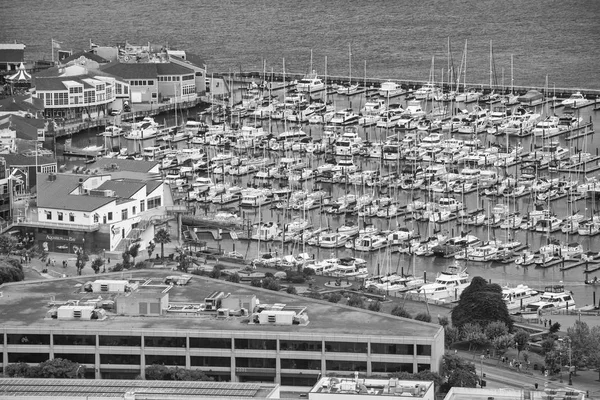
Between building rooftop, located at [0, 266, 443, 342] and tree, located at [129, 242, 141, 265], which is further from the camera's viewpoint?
tree, located at [129, 242, 141, 265]

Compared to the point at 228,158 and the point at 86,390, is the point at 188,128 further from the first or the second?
the point at 86,390

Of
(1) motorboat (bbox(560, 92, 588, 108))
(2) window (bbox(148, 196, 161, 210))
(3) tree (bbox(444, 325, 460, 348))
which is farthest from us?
(1) motorboat (bbox(560, 92, 588, 108))

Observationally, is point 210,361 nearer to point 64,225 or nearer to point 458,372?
point 458,372

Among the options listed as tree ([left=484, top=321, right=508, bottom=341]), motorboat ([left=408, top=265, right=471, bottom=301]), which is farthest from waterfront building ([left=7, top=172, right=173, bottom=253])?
tree ([left=484, top=321, right=508, bottom=341])

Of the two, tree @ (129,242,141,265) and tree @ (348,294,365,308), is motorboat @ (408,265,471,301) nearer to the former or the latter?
tree @ (348,294,365,308)

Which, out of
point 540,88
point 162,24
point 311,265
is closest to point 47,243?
point 311,265

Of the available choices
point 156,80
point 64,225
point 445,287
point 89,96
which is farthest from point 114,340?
point 156,80
